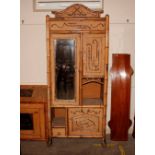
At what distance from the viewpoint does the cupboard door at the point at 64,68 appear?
2.89m

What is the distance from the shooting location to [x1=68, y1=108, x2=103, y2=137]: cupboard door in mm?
3061

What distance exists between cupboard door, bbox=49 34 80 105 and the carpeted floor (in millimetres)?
673

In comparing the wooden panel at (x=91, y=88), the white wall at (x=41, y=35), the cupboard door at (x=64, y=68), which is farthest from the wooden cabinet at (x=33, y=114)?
the wooden panel at (x=91, y=88)

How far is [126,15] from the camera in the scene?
3.34 metres

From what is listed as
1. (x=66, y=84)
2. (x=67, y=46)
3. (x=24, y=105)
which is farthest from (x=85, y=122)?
(x=67, y=46)

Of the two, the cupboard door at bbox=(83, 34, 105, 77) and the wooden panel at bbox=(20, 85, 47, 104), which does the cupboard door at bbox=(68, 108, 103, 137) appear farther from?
the cupboard door at bbox=(83, 34, 105, 77)

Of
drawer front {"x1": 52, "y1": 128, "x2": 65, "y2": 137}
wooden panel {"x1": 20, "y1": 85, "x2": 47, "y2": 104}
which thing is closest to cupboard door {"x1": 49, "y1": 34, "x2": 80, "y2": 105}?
wooden panel {"x1": 20, "y1": 85, "x2": 47, "y2": 104}

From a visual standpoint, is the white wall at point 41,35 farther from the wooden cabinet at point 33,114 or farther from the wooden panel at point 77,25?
the wooden panel at point 77,25

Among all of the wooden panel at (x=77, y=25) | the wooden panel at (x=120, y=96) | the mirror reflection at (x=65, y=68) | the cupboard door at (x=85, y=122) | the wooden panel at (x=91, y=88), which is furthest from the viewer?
the wooden panel at (x=91, y=88)

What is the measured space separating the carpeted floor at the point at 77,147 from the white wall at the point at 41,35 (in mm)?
769

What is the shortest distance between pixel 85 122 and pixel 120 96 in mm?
720

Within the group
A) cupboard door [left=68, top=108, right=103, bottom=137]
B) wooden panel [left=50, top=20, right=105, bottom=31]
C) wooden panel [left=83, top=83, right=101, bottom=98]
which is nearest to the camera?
wooden panel [left=50, top=20, right=105, bottom=31]

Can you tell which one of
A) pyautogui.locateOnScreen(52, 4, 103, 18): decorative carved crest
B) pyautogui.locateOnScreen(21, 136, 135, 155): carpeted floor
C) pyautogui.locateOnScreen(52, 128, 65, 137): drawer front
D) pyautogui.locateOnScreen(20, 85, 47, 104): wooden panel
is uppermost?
pyautogui.locateOnScreen(52, 4, 103, 18): decorative carved crest
